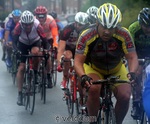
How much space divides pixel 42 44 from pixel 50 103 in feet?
4.08

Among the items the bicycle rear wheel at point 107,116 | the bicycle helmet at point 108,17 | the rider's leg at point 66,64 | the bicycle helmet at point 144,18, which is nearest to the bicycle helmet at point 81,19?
the rider's leg at point 66,64

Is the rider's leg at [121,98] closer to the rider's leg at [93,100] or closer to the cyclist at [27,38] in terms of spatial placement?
the rider's leg at [93,100]

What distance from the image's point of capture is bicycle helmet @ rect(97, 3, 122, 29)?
6.29 metres

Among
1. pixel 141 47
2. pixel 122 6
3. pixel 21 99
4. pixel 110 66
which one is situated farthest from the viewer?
pixel 122 6

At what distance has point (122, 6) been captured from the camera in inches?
1109

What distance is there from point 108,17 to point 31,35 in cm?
433

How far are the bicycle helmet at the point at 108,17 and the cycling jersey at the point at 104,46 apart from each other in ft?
0.58

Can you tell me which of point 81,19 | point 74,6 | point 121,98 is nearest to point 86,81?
point 121,98

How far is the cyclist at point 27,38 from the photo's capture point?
10000mm

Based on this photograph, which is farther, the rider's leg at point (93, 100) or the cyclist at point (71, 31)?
the cyclist at point (71, 31)

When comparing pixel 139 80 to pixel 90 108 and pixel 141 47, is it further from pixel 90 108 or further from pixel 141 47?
pixel 90 108

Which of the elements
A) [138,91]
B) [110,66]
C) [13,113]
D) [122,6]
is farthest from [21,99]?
[122,6]

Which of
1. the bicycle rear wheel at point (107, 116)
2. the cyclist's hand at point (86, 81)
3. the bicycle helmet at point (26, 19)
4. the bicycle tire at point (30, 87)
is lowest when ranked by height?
the bicycle tire at point (30, 87)

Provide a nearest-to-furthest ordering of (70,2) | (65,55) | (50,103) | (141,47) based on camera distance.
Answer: (141,47), (65,55), (50,103), (70,2)
